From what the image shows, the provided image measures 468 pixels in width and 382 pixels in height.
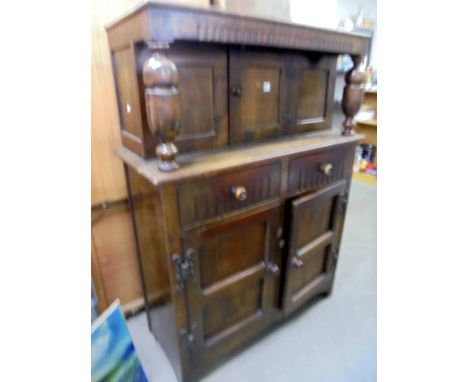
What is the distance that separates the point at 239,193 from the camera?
0.90m

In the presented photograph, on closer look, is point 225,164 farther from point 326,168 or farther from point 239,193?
point 326,168

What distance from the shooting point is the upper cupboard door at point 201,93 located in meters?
0.88

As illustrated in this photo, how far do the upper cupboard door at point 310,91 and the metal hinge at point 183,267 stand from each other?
2.24 feet

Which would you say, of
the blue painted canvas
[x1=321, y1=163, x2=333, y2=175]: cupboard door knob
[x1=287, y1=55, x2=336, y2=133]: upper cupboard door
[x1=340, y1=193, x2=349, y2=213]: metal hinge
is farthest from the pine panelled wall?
[x1=340, y1=193, x2=349, y2=213]: metal hinge

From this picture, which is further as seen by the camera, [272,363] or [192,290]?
[272,363]

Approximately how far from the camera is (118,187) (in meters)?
1.26

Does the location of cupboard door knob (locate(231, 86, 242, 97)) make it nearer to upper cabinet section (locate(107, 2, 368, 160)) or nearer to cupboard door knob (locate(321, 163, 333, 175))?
upper cabinet section (locate(107, 2, 368, 160))

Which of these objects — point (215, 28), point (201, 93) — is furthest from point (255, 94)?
point (215, 28)
